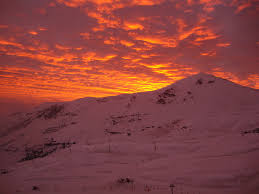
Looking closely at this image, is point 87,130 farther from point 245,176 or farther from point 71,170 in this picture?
point 245,176

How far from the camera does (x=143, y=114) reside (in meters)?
27.3

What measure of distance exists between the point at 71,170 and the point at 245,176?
6.97 m

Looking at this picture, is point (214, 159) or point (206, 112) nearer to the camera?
point (214, 159)

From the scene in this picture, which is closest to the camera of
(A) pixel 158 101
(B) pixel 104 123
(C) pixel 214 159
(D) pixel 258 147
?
(C) pixel 214 159

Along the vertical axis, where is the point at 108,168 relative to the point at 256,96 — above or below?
below

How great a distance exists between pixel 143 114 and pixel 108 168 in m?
20.4

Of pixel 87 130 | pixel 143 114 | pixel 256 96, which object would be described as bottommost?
pixel 87 130

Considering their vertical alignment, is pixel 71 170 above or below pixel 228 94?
below

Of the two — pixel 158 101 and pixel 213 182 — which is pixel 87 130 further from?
pixel 213 182

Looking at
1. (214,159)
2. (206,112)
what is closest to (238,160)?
(214,159)

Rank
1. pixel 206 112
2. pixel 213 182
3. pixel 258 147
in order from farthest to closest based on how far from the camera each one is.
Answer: pixel 206 112
pixel 258 147
pixel 213 182

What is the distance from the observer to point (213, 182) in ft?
16.5

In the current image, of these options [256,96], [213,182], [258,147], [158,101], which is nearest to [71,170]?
[213,182]

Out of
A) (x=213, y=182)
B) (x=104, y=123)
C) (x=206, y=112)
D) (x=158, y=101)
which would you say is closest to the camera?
(x=213, y=182)
